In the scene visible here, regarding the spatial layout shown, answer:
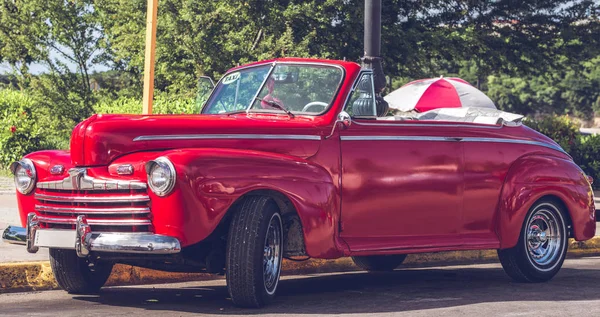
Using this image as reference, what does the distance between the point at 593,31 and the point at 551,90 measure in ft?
149

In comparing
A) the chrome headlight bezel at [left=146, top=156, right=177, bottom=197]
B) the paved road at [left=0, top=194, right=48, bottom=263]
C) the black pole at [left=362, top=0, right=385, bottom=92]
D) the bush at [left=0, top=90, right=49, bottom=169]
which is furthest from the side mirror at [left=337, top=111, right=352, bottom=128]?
the bush at [left=0, top=90, right=49, bottom=169]

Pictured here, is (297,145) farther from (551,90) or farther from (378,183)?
(551,90)

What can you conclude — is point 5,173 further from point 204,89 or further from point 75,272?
point 75,272

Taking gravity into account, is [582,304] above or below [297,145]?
below

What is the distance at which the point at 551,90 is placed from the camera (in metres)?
71.1

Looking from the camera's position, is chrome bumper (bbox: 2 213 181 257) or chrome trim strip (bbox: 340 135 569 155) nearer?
chrome bumper (bbox: 2 213 181 257)

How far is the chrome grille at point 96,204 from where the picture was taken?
6711 millimetres

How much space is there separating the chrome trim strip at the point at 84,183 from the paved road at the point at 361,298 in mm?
856

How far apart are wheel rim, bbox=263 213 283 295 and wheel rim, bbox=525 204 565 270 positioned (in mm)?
2822

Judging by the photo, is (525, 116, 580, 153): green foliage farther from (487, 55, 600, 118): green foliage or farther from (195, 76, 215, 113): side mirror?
(487, 55, 600, 118): green foliage

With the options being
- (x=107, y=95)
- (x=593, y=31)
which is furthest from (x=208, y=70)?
(x=593, y=31)

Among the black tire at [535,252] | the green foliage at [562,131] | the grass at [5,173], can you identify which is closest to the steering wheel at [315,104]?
the black tire at [535,252]

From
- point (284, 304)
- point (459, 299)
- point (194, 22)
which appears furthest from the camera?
point (194, 22)

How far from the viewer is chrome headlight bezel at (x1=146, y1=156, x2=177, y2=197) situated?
21.5 feet
